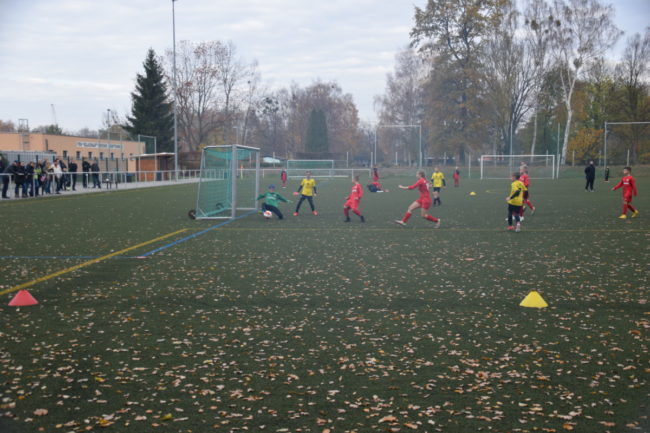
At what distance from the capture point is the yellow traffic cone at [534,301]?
704 cm

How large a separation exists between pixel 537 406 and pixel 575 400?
0.35 meters

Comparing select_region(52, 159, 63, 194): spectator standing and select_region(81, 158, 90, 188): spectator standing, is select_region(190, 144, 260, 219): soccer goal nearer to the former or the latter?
select_region(52, 159, 63, 194): spectator standing

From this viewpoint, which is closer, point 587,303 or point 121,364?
point 121,364

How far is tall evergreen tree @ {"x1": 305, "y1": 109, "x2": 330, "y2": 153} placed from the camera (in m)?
93.5

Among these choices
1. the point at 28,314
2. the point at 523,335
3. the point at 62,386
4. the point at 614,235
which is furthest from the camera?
the point at 614,235

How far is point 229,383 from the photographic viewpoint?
15.2 feet

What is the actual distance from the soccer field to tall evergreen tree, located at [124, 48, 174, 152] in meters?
54.7

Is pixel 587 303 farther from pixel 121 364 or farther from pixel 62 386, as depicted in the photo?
pixel 62 386

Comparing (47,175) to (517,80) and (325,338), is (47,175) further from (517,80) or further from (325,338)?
(517,80)

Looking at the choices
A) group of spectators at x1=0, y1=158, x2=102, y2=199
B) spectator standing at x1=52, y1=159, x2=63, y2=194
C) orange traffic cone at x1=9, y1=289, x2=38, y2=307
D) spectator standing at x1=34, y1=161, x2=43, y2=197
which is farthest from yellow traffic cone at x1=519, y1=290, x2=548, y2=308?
spectator standing at x1=52, y1=159, x2=63, y2=194

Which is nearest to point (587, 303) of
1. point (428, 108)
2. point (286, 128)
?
point (428, 108)

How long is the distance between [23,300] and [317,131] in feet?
289

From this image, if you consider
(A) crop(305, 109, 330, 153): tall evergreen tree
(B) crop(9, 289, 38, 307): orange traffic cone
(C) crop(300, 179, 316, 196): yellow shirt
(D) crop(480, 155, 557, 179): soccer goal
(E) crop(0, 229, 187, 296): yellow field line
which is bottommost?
(E) crop(0, 229, 187, 296): yellow field line

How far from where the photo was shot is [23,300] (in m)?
7.15
